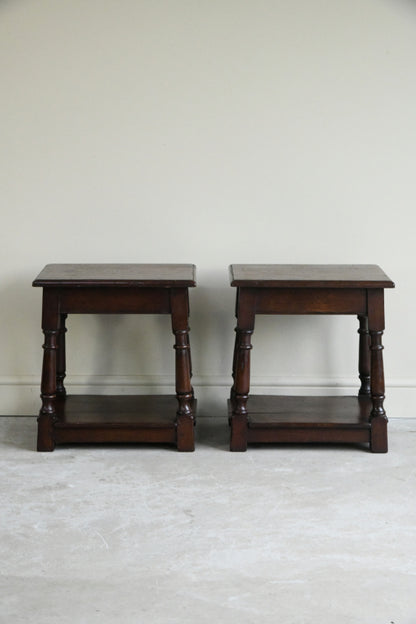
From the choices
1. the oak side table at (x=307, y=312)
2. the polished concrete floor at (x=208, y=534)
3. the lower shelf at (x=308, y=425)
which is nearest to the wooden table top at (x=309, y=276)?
the oak side table at (x=307, y=312)

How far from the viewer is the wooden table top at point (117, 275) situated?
10.8ft

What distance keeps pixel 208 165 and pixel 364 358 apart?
103 cm

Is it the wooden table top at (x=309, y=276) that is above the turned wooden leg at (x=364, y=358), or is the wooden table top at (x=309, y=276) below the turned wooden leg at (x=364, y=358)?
above

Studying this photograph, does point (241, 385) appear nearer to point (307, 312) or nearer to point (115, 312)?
point (307, 312)

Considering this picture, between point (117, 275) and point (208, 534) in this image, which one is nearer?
point (208, 534)

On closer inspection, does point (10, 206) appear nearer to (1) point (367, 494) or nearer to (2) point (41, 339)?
(2) point (41, 339)

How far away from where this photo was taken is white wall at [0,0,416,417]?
366 centimetres

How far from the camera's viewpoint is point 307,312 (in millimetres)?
3328

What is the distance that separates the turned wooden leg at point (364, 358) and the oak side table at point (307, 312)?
0.21 metres

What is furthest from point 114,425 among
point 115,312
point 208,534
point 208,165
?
point 208,165

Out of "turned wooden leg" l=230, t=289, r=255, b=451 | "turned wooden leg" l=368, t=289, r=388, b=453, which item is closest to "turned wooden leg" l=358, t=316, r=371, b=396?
"turned wooden leg" l=368, t=289, r=388, b=453

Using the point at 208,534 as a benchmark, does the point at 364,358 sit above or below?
above

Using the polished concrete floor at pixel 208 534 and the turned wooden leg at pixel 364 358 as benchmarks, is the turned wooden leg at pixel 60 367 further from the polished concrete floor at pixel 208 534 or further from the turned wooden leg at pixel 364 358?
the turned wooden leg at pixel 364 358

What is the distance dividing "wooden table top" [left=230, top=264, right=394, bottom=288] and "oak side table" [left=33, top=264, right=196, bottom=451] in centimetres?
21
